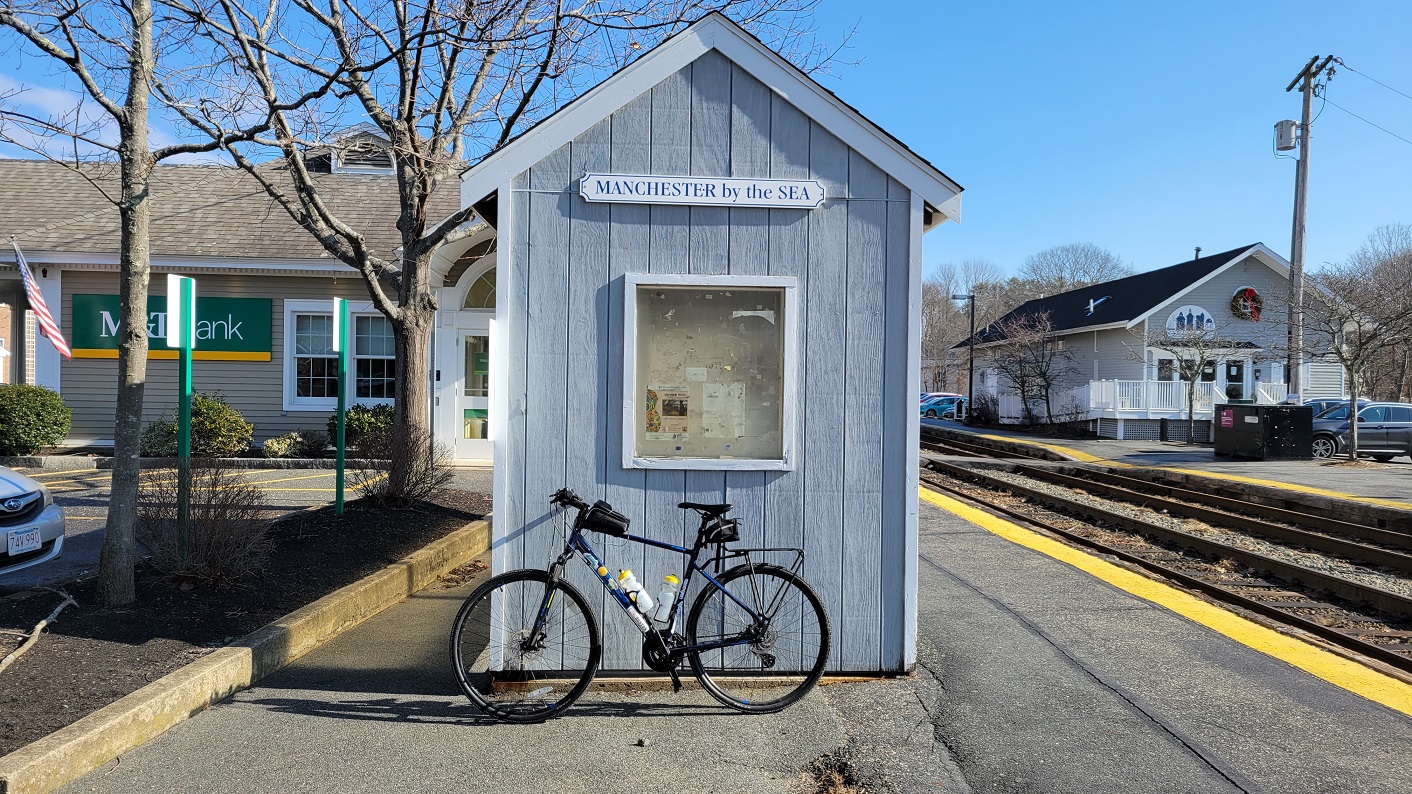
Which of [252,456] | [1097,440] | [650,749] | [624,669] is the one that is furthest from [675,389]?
[1097,440]

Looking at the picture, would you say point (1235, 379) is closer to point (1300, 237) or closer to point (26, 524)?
point (1300, 237)

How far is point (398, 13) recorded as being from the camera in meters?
9.61

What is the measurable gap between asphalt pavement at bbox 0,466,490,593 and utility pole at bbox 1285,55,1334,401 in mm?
23349

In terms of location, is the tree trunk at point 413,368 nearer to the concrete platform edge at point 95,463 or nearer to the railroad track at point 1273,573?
the concrete platform edge at point 95,463

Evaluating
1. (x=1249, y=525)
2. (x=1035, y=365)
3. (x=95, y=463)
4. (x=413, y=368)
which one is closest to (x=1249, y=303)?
(x=1035, y=365)

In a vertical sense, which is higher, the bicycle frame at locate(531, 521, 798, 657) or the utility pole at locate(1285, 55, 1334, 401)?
the utility pole at locate(1285, 55, 1334, 401)

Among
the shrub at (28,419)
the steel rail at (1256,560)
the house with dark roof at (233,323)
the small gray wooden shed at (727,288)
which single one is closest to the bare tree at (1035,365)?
the steel rail at (1256,560)

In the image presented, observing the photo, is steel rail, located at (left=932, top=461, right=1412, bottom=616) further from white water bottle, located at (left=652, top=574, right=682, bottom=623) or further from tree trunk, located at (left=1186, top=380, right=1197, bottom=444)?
tree trunk, located at (left=1186, top=380, right=1197, bottom=444)

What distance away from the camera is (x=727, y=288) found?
17.9 feet

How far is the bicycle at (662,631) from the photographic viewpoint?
4.87 meters

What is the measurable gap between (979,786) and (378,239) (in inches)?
638

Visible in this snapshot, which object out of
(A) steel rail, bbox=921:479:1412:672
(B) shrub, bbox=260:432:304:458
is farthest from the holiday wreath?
(B) shrub, bbox=260:432:304:458

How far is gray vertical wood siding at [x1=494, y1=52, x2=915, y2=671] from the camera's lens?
5.33m

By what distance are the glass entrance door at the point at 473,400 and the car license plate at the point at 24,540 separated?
9.81 metres
